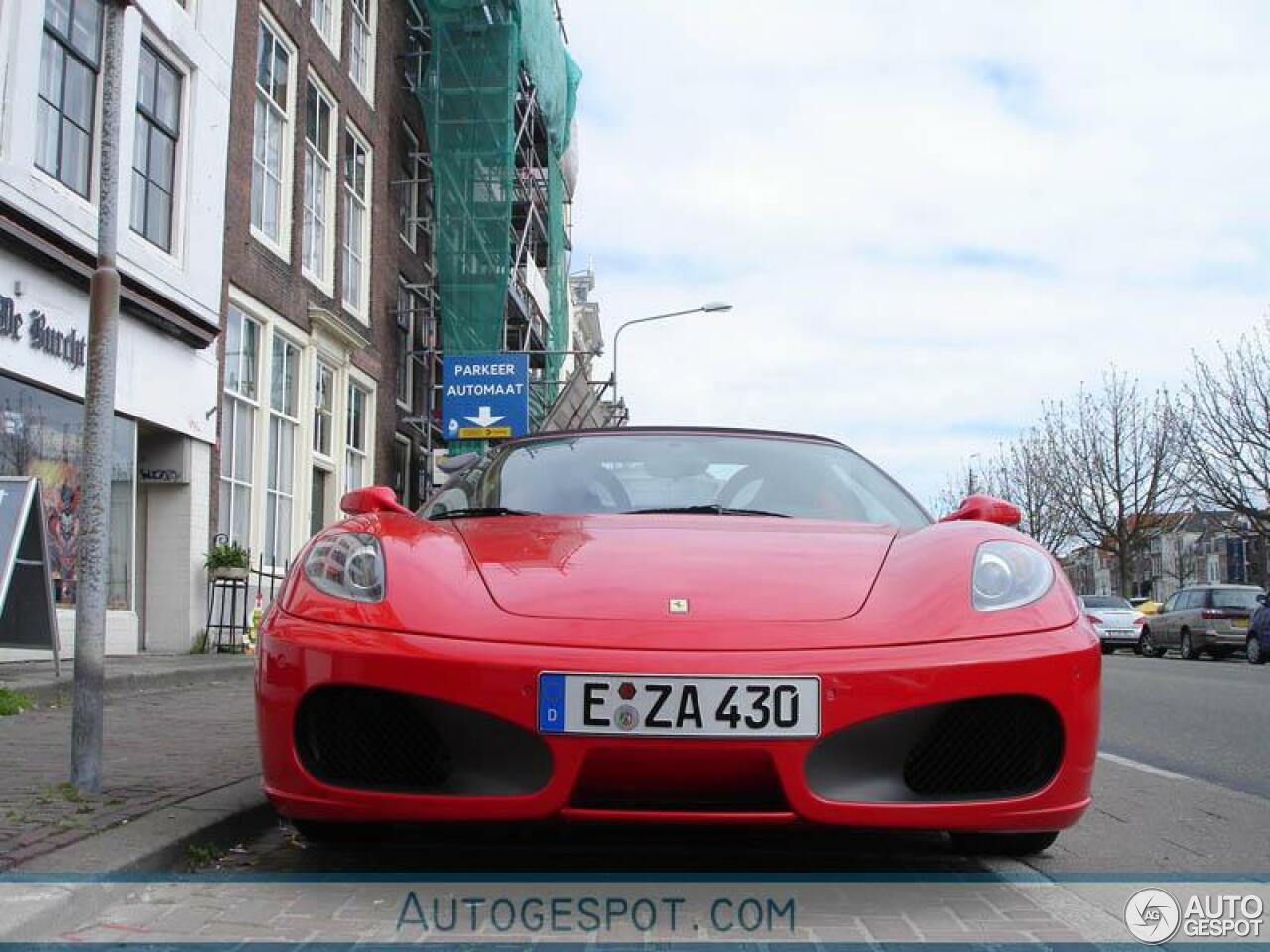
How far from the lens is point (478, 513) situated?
396 cm

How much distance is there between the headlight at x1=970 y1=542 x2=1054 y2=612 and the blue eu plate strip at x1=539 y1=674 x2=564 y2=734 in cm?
108

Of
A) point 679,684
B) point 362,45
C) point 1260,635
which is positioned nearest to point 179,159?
point 362,45

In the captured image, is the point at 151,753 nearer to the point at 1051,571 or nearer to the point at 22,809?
the point at 22,809

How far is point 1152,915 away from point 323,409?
55.6 feet

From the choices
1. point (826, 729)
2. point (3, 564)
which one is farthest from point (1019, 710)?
point (3, 564)

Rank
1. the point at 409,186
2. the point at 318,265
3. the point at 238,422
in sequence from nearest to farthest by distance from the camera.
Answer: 1. the point at 238,422
2. the point at 318,265
3. the point at 409,186

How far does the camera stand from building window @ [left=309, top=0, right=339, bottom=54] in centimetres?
1836

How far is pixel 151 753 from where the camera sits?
5.38 metres

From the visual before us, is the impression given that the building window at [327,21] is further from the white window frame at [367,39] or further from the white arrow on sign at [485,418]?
the white arrow on sign at [485,418]

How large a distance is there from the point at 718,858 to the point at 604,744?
930 millimetres

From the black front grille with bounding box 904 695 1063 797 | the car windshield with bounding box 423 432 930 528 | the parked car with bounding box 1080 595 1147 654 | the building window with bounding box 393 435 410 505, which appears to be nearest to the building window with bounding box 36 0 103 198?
the car windshield with bounding box 423 432 930 528

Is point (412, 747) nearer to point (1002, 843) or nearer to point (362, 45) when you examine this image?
point (1002, 843)

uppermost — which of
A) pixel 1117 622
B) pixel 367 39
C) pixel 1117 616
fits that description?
pixel 367 39

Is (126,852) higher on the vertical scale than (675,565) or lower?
lower
